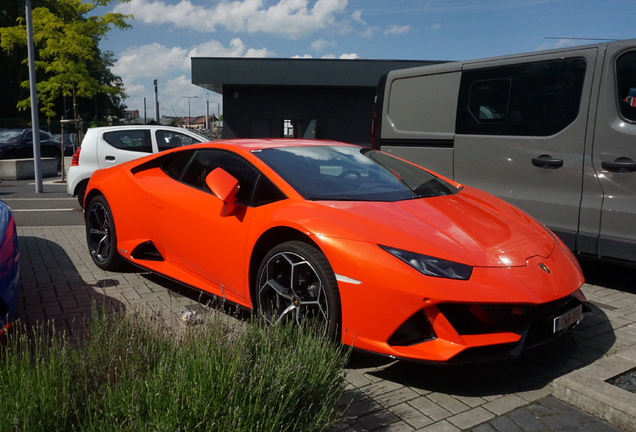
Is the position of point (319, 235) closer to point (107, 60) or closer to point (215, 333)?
point (215, 333)

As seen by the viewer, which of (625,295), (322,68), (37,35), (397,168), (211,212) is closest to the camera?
(211,212)

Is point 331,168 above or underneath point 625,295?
above

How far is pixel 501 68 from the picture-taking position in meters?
5.43

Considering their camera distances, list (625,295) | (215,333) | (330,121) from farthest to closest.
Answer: (330,121), (625,295), (215,333)

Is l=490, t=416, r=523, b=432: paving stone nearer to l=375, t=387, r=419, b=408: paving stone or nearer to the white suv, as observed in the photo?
l=375, t=387, r=419, b=408: paving stone

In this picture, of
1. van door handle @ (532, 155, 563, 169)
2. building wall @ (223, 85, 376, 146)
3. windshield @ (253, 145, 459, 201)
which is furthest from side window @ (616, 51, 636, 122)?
building wall @ (223, 85, 376, 146)

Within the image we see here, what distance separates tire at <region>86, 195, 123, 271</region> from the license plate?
3822 millimetres

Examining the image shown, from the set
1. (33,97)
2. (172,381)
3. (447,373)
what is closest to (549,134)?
(447,373)

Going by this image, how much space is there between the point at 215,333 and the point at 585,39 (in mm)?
4335

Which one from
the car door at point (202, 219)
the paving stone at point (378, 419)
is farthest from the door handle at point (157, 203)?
the paving stone at point (378, 419)

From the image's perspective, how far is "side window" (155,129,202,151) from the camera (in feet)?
34.0

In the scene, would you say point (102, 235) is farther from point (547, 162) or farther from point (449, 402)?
point (547, 162)

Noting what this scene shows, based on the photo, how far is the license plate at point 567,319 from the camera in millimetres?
3037

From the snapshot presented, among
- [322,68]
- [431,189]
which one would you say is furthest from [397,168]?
[322,68]
